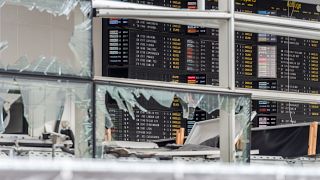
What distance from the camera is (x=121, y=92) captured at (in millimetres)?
2936

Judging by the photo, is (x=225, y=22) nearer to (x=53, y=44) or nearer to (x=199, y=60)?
(x=53, y=44)

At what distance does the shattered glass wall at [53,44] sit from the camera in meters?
2.66

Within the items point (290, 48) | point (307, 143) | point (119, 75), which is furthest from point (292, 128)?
point (290, 48)

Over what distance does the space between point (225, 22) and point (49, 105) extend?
1128 millimetres

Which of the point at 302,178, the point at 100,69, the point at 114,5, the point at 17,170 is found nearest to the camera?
the point at 17,170

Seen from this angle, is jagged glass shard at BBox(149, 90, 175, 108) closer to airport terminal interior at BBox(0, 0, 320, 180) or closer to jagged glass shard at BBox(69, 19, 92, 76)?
airport terminal interior at BBox(0, 0, 320, 180)

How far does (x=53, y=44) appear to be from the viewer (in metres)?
2.88

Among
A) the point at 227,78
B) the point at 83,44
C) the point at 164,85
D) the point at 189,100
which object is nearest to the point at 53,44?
the point at 83,44

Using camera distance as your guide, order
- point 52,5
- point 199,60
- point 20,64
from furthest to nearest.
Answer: point 199,60 → point 52,5 → point 20,64

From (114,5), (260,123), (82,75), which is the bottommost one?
(260,123)

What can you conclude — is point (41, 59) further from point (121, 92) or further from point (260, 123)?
point (260, 123)

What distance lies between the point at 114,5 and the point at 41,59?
1.89 feet

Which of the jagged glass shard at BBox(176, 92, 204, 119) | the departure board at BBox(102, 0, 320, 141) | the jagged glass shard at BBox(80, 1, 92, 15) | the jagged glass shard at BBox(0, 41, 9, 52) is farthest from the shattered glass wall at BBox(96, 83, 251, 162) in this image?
the departure board at BBox(102, 0, 320, 141)

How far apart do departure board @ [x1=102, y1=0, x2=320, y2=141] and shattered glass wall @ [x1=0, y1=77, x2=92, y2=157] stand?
2.62 metres
